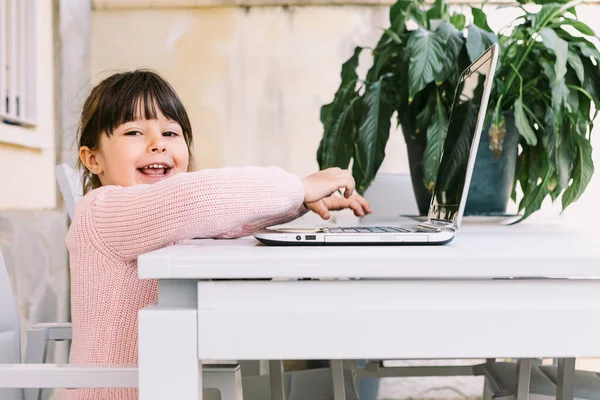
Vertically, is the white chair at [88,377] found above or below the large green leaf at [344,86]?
below

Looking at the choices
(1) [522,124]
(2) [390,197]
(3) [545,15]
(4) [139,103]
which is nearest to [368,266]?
(4) [139,103]

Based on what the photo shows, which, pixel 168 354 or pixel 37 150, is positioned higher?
pixel 37 150

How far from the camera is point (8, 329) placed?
3.45 feet

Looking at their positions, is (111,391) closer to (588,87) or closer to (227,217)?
(227,217)

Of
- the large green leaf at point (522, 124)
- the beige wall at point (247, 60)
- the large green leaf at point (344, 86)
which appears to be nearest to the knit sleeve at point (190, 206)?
the large green leaf at point (522, 124)

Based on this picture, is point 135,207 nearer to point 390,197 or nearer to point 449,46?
point 449,46

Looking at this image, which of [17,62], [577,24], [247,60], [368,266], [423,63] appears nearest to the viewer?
[368,266]

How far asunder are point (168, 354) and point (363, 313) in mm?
165

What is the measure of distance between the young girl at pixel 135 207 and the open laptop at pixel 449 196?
59 millimetres

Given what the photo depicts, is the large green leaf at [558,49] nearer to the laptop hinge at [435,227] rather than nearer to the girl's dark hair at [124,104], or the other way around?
the laptop hinge at [435,227]

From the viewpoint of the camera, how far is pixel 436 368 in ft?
5.53

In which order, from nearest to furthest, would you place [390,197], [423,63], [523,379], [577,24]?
[523,379], [423,63], [577,24], [390,197]

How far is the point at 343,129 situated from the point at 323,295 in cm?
110

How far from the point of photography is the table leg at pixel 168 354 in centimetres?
56
